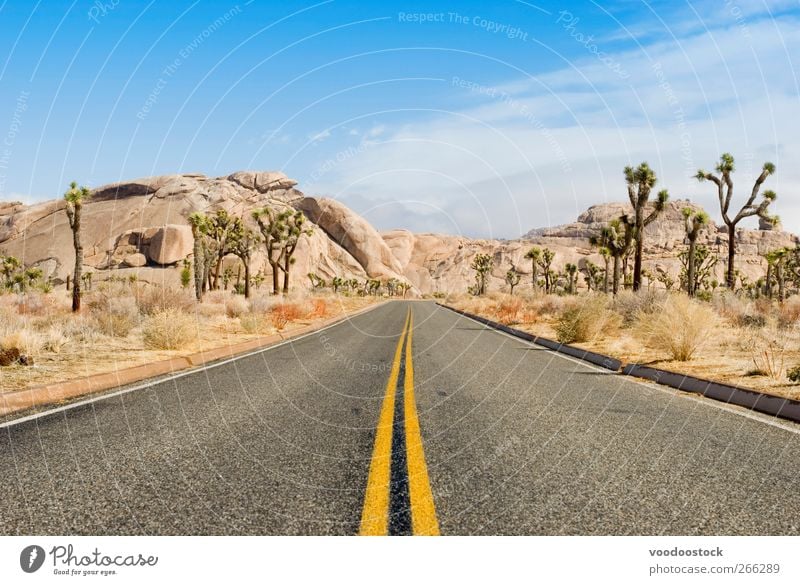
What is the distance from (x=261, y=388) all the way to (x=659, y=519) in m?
6.70

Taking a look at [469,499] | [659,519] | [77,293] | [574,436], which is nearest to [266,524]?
[469,499]

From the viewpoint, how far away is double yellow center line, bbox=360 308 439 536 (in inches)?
134

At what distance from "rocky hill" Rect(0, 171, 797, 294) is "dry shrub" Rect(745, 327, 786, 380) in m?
88.1

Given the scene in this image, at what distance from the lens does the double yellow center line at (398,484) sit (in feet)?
11.2

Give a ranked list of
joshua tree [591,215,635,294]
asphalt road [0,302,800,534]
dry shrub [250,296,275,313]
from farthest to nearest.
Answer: joshua tree [591,215,635,294]
dry shrub [250,296,275,313]
asphalt road [0,302,800,534]

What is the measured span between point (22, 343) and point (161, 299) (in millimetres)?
13630

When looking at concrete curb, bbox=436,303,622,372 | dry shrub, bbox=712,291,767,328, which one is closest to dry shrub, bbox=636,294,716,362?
concrete curb, bbox=436,303,622,372

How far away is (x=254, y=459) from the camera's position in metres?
4.97

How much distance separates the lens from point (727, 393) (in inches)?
348

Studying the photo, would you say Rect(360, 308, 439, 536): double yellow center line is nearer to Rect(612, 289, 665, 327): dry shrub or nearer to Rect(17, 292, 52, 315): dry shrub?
Rect(612, 289, 665, 327): dry shrub

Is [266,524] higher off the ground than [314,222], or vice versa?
[314,222]

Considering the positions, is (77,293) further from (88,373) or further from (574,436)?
(574,436)

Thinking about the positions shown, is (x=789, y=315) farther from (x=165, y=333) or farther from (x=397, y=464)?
(x=397, y=464)
